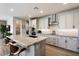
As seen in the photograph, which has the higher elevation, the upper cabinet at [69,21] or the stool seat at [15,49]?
the upper cabinet at [69,21]

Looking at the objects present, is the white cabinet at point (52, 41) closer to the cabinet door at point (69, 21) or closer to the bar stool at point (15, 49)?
the bar stool at point (15, 49)

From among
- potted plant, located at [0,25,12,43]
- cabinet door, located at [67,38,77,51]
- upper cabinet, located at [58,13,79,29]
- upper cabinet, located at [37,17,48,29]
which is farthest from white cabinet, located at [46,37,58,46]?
upper cabinet, located at [58,13,79,29]

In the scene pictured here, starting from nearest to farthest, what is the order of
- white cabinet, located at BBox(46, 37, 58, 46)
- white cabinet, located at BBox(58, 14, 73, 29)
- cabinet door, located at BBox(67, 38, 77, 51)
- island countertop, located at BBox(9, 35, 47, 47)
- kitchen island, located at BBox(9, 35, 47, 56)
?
kitchen island, located at BBox(9, 35, 47, 56), island countertop, located at BBox(9, 35, 47, 47), white cabinet, located at BBox(46, 37, 58, 46), cabinet door, located at BBox(67, 38, 77, 51), white cabinet, located at BBox(58, 14, 73, 29)

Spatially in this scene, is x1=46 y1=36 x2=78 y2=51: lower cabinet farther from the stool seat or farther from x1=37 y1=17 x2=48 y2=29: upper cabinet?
the stool seat

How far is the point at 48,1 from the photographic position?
2156 mm

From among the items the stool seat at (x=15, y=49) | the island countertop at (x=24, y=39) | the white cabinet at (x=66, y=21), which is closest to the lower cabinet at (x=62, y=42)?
the island countertop at (x=24, y=39)

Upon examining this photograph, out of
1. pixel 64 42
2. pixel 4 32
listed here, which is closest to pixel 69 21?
pixel 64 42

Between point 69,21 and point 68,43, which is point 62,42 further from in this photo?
point 69,21

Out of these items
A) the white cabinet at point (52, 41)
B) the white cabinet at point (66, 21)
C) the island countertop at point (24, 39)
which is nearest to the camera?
the island countertop at point (24, 39)

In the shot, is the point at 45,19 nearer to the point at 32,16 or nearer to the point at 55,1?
the point at 32,16

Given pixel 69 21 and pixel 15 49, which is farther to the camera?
pixel 69 21

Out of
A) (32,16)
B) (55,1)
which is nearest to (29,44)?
(32,16)

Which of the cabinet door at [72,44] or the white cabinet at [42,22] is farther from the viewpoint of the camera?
the cabinet door at [72,44]

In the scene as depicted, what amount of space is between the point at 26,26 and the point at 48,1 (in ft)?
2.48
